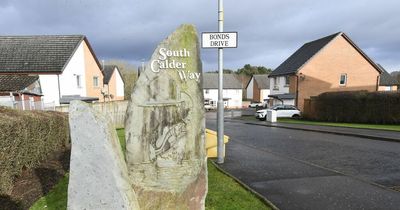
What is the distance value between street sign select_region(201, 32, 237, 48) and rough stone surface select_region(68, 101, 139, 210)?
470 cm

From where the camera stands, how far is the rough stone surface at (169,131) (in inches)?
162

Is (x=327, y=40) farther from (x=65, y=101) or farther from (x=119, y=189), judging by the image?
(x=119, y=189)

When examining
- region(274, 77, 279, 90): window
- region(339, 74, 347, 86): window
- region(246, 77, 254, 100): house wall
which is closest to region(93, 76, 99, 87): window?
region(274, 77, 279, 90): window

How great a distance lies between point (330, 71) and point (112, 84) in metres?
29.7

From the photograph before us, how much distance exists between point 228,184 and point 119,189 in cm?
344

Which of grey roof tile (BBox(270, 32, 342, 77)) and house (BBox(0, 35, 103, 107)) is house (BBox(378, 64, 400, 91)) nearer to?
grey roof tile (BBox(270, 32, 342, 77))

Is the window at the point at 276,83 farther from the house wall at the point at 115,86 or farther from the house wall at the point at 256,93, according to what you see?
the house wall at the point at 256,93

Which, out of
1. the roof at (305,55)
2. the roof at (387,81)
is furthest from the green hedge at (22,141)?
the roof at (387,81)

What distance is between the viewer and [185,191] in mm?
4246

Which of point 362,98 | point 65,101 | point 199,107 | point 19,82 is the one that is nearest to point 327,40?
point 362,98

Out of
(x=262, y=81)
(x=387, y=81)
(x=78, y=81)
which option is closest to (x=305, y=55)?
(x=387, y=81)

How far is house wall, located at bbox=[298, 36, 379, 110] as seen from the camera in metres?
33.3

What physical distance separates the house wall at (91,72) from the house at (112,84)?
4953 mm

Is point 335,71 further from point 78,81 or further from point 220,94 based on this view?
point 220,94
